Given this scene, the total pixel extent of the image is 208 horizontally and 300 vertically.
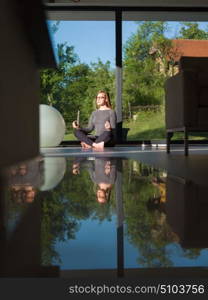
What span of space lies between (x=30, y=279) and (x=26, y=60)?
165cm

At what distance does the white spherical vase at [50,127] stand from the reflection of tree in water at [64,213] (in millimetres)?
4468

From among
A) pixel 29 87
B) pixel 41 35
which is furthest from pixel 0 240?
pixel 29 87

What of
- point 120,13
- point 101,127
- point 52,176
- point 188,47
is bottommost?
point 52,176

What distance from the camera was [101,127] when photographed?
492 cm

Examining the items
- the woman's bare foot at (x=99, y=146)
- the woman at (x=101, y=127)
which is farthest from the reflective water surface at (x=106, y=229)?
the woman at (x=101, y=127)

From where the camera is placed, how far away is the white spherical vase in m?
5.41

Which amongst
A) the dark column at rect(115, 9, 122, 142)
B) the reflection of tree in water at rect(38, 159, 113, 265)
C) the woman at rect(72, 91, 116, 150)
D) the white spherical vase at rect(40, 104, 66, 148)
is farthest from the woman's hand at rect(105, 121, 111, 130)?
the reflection of tree in water at rect(38, 159, 113, 265)

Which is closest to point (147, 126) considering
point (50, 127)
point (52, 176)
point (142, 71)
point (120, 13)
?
point (142, 71)

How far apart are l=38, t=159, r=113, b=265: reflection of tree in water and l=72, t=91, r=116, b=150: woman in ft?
12.4

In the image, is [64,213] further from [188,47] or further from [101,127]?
[188,47]

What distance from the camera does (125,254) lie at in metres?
0.39

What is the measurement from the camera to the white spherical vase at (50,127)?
17.7ft

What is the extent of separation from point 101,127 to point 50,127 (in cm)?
87

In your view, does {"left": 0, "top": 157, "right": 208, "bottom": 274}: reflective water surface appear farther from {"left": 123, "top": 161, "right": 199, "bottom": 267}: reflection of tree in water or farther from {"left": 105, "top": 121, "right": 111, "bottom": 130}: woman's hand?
{"left": 105, "top": 121, "right": 111, "bottom": 130}: woman's hand
